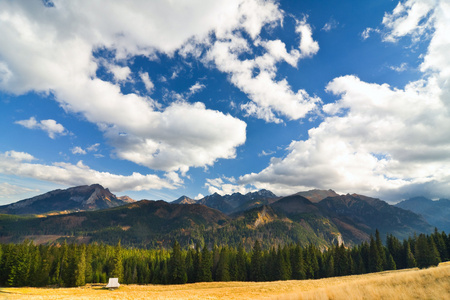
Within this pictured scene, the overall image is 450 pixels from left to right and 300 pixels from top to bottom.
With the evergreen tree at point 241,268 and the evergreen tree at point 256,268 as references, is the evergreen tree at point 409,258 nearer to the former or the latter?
the evergreen tree at point 256,268

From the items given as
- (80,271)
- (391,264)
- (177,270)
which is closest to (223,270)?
(177,270)

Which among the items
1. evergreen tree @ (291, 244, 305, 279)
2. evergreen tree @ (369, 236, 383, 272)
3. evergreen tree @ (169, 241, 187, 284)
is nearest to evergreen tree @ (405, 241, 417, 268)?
evergreen tree @ (369, 236, 383, 272)

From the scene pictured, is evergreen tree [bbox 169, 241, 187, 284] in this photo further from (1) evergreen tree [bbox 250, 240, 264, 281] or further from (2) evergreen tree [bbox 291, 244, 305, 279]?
(2) evergreen tree [bbox 291, 244, 305, 279]

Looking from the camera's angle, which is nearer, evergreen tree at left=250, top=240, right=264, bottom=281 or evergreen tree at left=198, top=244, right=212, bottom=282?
evergreen tree at left=198, top=244, right=212, bottom=282

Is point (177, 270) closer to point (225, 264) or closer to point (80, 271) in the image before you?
point (225, 264)

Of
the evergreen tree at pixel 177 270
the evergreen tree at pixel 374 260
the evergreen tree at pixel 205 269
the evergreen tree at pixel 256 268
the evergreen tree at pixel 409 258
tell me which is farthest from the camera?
the evergreen tree at pixel 256 268

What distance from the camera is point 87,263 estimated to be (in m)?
89.4

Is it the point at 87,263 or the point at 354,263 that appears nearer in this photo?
the point at 87,263

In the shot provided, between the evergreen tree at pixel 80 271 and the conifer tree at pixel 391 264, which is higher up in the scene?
the evergreen tree at pixel 80 271

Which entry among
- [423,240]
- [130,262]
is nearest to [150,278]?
[130,262]

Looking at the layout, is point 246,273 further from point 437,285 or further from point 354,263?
point 437,285

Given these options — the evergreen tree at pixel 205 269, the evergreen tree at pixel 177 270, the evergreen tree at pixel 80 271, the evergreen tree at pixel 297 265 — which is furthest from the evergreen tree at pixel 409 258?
the evergreen tree at pixel 80 271

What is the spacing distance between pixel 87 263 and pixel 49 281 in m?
13.3

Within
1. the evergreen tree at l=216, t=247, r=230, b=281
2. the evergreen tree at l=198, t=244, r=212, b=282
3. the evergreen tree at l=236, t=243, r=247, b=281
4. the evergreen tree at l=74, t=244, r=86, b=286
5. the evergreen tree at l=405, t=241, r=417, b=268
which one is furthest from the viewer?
the evergreen tree at l=236, t=243, r=247, b=281
